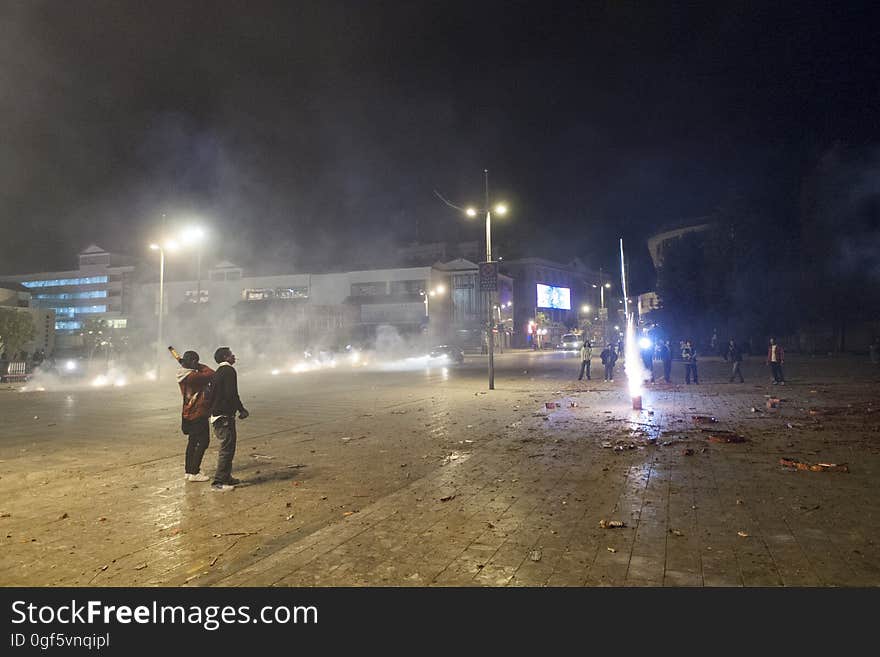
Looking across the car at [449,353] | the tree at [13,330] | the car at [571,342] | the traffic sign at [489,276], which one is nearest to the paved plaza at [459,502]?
the traffic sign at [489,276]

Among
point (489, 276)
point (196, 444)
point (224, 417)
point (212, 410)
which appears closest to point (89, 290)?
point (489, 276)

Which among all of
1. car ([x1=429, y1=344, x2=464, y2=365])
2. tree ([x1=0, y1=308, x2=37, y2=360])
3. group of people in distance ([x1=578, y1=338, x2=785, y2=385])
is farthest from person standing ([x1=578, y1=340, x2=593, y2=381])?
tree ([x1=0, y1=308, x2=37, y2=360])

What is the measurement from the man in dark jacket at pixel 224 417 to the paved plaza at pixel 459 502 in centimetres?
25

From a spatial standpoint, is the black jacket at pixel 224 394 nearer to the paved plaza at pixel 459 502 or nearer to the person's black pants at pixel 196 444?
the person's black pants at pixel 196 444

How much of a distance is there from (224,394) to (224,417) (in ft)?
0.95

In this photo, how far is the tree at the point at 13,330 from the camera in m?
36.8

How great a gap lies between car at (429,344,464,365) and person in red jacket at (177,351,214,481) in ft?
112

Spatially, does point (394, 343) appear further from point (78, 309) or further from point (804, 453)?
point (78, 309)

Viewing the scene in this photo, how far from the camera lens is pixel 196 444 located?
685 centimetres

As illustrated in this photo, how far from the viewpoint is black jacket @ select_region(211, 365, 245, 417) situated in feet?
21.7

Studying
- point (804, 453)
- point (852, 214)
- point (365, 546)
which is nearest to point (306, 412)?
point (365, 546)

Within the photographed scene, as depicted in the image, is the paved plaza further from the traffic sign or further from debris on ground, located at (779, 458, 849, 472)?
the traffic sign

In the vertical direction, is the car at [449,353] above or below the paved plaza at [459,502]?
above
